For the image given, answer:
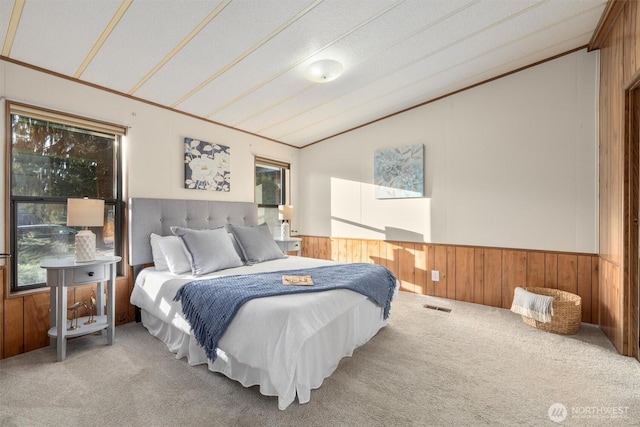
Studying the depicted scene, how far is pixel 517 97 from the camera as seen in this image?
3465 millimetres

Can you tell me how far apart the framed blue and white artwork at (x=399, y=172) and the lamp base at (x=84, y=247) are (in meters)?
3.47

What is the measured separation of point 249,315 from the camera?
1.84 meters

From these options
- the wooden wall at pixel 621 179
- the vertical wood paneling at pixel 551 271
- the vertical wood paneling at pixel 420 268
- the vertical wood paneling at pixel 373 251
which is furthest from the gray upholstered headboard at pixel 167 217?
the wooden wall at pixel 621 179

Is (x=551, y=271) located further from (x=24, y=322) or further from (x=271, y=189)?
(x=24, y=322)

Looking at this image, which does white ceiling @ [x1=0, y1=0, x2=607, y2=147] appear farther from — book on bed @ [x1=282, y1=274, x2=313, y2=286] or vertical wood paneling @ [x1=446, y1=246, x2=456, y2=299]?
vertical wood paneling @ [x1=446, y1=246, x2=456, y2=299]

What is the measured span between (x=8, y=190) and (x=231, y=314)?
2.14m

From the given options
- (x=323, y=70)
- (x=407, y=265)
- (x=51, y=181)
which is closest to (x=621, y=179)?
(x=407, y=265)

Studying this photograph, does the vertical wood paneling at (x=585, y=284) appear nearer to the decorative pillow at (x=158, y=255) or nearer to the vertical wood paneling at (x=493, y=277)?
the vertical wood paneling at (x=493, y=277)

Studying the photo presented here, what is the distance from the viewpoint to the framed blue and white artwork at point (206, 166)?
3.60m

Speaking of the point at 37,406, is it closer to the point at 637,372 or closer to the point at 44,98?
the point at 44,98

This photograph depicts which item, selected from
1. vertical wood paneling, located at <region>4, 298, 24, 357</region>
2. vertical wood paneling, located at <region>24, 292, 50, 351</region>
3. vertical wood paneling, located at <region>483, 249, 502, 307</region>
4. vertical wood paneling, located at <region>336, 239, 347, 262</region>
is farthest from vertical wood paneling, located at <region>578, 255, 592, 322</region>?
vertical wood paneling, located at <region>4, 298, 24, 357</region>

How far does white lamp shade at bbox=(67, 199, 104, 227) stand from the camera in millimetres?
2389

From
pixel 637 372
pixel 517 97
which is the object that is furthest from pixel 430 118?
pixel 637 372

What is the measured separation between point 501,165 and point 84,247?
433 centimetres
